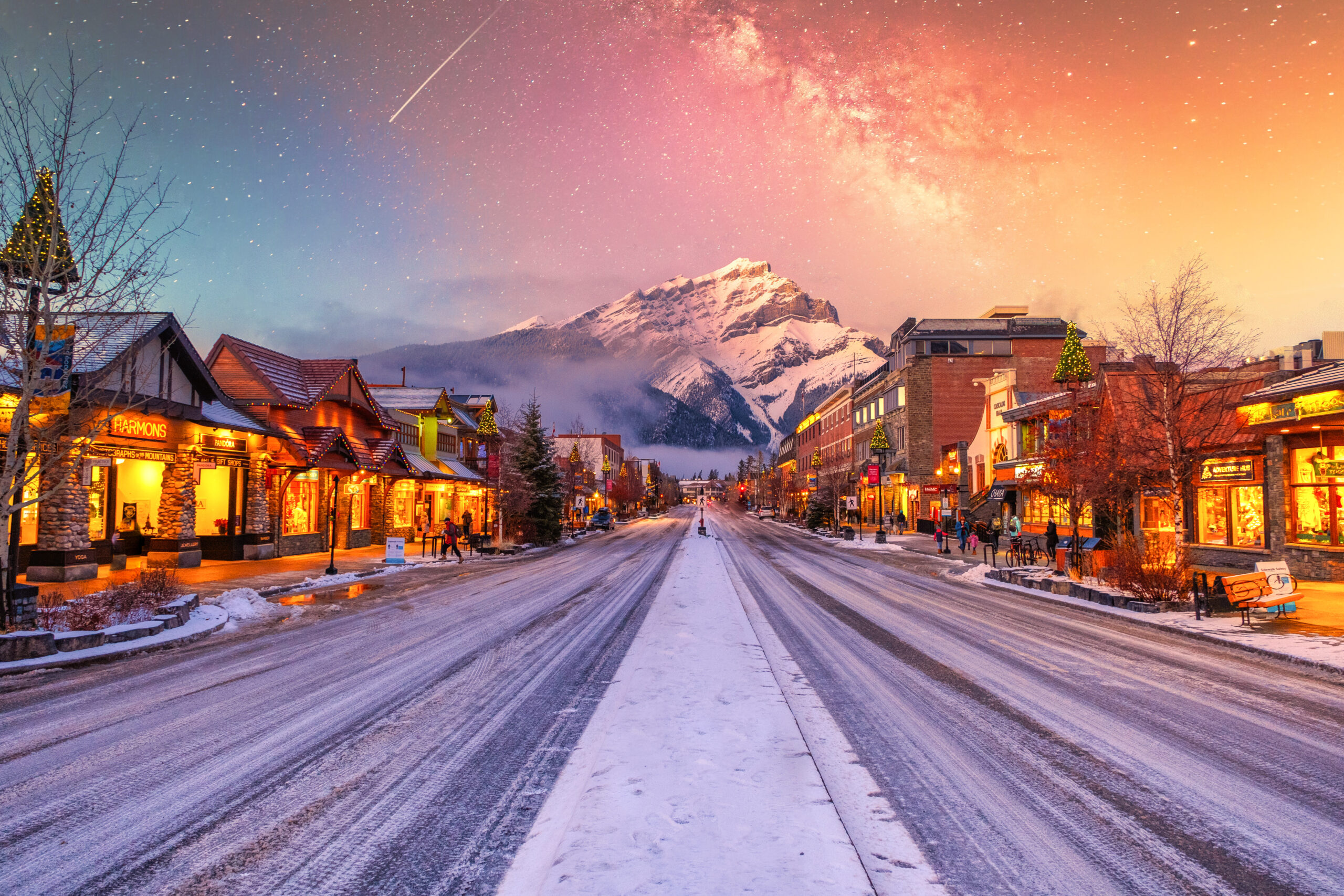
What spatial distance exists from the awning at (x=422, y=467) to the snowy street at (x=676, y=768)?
2684 centimetres

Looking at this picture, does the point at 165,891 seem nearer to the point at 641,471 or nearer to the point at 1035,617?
the point at 1035,617

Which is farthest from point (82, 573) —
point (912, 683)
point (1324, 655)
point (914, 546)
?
point (914, 546)

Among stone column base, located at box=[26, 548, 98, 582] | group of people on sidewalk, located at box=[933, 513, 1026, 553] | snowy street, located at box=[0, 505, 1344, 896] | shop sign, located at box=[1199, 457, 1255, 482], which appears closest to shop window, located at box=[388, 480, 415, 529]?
stone column base, located at box=[26, 548, 98, 582]

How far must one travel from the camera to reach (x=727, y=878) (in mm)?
3555

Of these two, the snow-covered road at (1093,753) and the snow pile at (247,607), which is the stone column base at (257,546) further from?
the snow-covered road at (1093,753)

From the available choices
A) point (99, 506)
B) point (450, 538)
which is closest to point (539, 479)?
point (450, 538)

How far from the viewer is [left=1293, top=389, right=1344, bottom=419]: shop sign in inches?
662

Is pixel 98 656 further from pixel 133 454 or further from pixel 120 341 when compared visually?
pixel 133 454

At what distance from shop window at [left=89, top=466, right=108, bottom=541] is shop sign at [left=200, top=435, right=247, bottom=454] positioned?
8.88 feet

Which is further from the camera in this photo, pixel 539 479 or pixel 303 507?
pixel 539 479

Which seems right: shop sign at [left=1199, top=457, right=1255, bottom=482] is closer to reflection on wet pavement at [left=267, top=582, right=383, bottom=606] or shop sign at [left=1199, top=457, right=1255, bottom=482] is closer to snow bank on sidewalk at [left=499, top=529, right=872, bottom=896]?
snow bank on sidewalk at [left=499, top=529, right=872, bottom=896]

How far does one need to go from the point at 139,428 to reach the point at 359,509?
14.9 meters

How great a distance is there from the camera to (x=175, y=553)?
851 inches

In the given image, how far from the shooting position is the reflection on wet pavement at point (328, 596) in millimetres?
15797
